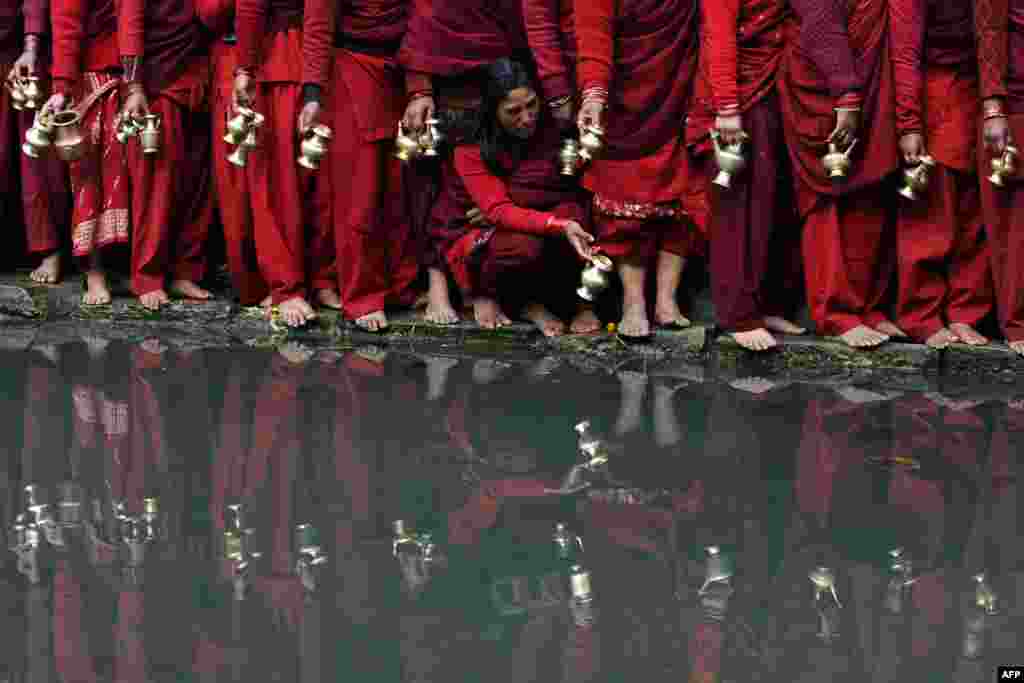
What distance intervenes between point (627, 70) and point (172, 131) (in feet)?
6.76

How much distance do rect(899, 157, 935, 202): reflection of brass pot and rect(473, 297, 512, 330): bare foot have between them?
1.73 meters

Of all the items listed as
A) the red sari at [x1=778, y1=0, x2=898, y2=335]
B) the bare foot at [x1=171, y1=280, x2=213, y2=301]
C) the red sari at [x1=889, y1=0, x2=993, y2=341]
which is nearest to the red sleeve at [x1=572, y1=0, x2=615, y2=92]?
the red sari at [x1=778, y1=0, x2=898, y2=335]

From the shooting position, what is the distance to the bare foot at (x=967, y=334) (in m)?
7.20

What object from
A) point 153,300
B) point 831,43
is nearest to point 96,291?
point 153,300

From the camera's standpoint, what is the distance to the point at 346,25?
7547 millimetres

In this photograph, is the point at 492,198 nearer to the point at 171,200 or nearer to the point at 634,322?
the point at 634,322

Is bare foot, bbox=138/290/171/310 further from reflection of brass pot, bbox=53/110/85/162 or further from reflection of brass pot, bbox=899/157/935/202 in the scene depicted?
reflection of brass pot, bbox=899/157/935/202

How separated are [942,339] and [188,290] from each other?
3300mm

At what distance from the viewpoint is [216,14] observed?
772cm

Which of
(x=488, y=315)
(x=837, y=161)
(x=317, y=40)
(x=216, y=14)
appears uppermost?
(x=216, y=14)

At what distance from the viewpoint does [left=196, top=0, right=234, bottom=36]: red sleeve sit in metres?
7.69

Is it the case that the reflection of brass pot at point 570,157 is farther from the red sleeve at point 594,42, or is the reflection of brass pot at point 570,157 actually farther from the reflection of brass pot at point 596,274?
the reflection of brass pot at point 596,274

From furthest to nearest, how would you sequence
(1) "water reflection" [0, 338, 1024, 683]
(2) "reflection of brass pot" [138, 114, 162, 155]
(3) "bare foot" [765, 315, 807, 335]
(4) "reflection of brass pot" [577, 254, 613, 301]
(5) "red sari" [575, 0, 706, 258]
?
(2) "reflection of brass pot" [138, 114, 162, 155] < (3) "bare foot" [765, 315, 807, 335] < (5) "red sari" [575, 0, 706, 258] < (4) "reflection of brass pot" [577, 254, 613, 301] < (1) "water reflection" [0, 338, 1024, 683]

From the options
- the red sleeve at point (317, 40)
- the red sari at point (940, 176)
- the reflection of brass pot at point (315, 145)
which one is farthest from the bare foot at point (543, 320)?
the red sari at point (940, 176)
